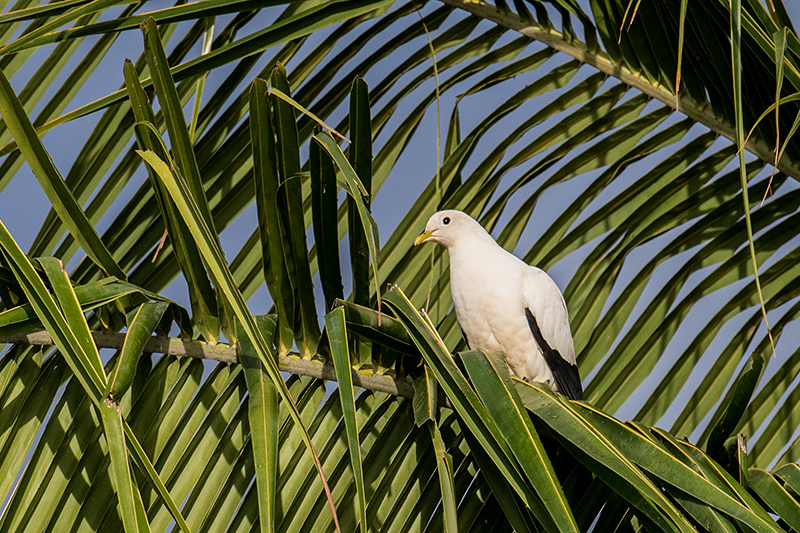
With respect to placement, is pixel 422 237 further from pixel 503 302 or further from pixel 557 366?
pixel 557 366

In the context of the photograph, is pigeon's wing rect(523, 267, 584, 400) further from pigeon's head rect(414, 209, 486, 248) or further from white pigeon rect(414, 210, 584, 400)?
pigeon's head rect(414, 209, 486, 248)

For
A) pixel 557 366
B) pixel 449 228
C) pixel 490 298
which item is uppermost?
pixel 449 228

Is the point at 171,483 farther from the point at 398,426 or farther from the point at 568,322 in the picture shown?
the point at 568,322

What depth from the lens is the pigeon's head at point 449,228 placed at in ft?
7.57

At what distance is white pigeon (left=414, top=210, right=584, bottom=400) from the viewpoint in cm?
249

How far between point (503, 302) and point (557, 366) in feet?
0.98

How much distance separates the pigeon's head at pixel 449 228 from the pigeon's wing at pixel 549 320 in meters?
0.25

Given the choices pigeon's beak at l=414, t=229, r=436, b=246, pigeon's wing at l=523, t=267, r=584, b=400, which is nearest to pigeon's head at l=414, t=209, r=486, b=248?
pigeon's beak at l=414, t=229, r=436, b=246

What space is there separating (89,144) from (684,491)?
1689 mm

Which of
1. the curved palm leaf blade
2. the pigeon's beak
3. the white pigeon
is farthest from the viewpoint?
the white pigeon

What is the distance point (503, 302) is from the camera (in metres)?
2.55

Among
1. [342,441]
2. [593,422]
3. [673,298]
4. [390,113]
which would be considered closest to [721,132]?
[673,298]

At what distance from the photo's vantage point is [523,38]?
2.24 meters

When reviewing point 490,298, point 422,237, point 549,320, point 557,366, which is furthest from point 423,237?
point 557,366
